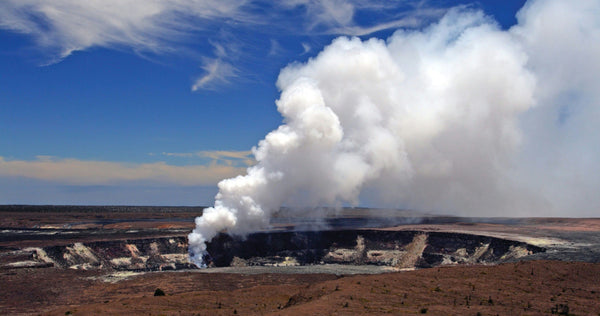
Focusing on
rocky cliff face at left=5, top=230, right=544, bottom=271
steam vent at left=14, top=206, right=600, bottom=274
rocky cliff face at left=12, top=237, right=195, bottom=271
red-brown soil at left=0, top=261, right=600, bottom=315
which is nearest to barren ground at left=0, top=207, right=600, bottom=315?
red-brown soil at left=0, top=261, right=600, bottom=315

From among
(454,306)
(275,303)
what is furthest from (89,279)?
(454,306)

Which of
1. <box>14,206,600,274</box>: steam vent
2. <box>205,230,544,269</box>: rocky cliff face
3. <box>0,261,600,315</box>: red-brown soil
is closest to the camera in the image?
<box>0,261,600,315</box>: red-brown soil

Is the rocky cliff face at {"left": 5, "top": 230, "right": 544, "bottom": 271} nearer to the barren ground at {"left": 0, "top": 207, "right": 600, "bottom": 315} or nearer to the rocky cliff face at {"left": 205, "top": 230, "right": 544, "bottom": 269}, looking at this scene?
the rocky cliff face at {"left": 205, "top": 230, "right": 544, "bottom": 269}

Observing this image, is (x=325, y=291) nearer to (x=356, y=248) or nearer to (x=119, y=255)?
(x=356, y=248)

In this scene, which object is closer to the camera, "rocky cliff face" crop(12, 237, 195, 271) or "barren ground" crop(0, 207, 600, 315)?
"barren ground" crop(0, 207, 600, 315)

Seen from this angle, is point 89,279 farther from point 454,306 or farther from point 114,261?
point 454,306

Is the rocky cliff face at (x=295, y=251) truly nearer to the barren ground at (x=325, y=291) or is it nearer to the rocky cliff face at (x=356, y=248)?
the rocky cliff face at (x=356, y=248)

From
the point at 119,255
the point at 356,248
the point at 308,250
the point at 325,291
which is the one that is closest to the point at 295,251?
the point at 308,250

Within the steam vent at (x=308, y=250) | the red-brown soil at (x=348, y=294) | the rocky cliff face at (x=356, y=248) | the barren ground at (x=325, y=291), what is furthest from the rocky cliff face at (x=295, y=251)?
the red-brown soil at (x=348, y=294)
